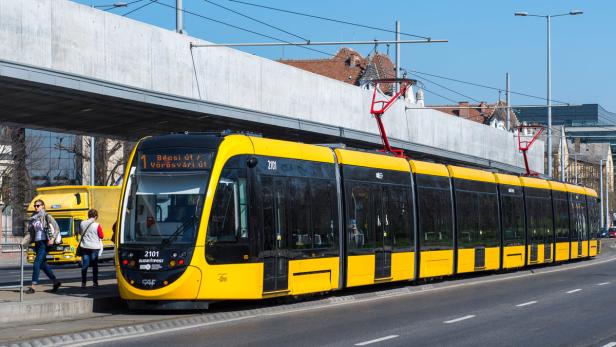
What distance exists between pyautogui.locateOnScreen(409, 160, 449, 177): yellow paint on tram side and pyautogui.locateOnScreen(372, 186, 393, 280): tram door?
232cm

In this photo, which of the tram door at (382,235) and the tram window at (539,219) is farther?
the tram window at (539,219)

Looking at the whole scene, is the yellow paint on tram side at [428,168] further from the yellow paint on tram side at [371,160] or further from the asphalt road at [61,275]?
the asphalt road at [61,275]

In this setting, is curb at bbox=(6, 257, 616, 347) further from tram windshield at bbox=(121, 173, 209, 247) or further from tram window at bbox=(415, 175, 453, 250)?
tram windshield at bbox=(121, 173, 209, 247)

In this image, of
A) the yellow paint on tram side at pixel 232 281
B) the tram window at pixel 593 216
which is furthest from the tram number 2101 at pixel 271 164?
the tram window at pixel 593 216

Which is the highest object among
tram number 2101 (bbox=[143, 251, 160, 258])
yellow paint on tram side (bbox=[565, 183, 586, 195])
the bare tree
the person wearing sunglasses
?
the bare tree

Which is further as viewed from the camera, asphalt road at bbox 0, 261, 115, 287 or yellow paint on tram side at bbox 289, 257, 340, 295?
asphalt road at bbox 0, 261, 115, 287

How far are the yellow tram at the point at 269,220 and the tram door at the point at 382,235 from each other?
0.11 ft

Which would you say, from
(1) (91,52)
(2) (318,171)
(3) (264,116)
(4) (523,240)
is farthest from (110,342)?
(4) (523,240)

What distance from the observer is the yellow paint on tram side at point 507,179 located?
31844 millimetres

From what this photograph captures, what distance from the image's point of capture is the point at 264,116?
26.5 meters

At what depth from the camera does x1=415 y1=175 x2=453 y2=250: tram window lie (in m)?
25.5

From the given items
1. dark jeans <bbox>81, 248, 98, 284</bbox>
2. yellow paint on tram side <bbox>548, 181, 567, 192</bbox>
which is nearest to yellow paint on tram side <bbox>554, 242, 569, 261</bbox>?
yellow paint on tram side <bbox>548, 181, 567, 192</bbox>

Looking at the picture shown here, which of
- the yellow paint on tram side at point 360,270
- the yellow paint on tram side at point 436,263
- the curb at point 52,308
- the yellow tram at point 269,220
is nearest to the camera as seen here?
the curb at point 52,308

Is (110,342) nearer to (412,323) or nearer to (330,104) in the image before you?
(412,323)
